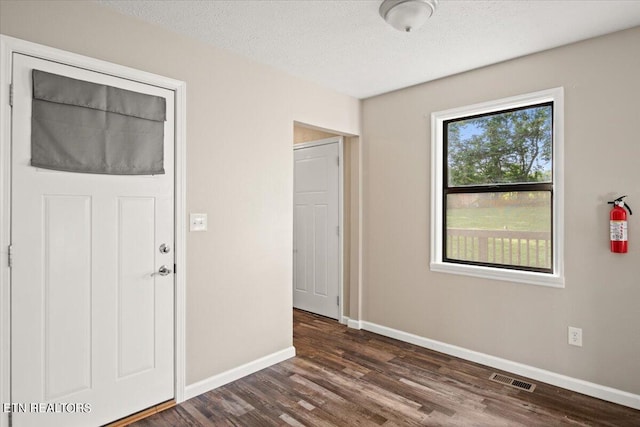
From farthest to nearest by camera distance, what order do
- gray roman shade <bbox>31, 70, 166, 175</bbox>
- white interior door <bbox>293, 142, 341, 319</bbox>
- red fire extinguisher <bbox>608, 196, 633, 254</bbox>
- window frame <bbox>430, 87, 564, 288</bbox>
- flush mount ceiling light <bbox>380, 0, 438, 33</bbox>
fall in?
1. white interior door <bbox>293, 142, 341, 319</bbox>
2. window frame <bbox>430, 87, 564, 288</bbox>
3. red fire extinguisher <bbox>608, 196, 633, 254</bbox>
4. flush mount ceiling light <bbox>380, 0, 438, 33</bbox>
5. gray roman shade <bbox>31, 70, 166, 175</bbox>

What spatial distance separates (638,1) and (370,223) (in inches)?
104

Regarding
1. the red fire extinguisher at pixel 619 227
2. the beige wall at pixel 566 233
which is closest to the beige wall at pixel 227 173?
the beige wall at pixel 566 233

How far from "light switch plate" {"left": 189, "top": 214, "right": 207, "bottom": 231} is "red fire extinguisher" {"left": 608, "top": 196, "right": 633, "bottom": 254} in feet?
9.23

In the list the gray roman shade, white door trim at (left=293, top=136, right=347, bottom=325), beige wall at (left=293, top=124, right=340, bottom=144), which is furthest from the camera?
beige wall at (left=293, top=124, right=340, bottom=144)

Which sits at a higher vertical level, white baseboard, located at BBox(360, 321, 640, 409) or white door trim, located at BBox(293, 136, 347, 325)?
white door trim, located at BBox(293, 136, 347, 325)

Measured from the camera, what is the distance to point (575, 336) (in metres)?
2.74

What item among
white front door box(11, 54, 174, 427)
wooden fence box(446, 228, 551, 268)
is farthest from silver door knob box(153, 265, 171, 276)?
wooden fence box(446, 228, 551, 268)

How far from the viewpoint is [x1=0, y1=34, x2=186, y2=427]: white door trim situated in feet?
6.24

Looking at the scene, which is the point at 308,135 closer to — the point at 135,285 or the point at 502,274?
the point at 502,274

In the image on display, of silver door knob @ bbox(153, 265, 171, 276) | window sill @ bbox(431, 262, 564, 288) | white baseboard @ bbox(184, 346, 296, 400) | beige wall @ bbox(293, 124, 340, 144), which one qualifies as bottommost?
white baseboard @ bbox(184, 346, 296, 400)

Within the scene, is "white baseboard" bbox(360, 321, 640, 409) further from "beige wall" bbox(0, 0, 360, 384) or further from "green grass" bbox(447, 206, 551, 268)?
"beige wall" bbox(0, 0, 360, 384)

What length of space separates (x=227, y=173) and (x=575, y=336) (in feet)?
9.37

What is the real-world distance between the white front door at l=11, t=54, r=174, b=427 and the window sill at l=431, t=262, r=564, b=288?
2.35 meters

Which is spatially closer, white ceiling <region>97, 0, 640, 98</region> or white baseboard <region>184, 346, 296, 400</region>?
white ceiling <region>97, 0, 640, 98</region>
